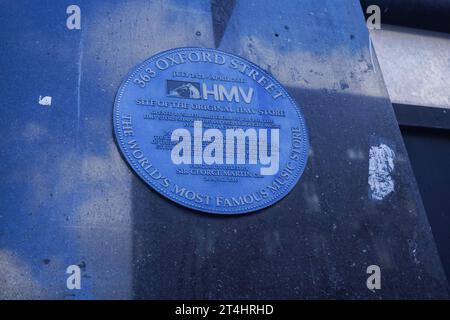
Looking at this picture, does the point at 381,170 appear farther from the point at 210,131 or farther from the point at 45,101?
the point at 45,101

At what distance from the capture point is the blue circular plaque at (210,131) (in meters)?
3.51

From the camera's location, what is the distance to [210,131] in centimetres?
369

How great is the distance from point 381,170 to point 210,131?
121cm

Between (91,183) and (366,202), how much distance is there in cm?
176

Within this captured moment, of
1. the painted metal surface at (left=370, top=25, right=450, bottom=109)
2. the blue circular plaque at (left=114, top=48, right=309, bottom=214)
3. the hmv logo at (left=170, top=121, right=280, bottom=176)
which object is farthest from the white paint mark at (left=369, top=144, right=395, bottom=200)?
the painted metal surface at (left=370, top=25, right=450, bottom=109)

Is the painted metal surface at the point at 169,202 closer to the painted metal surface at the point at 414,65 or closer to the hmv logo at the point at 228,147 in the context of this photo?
the hmv logo at the point at 228,147

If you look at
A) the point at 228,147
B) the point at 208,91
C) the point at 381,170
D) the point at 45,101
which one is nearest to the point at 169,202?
the point at 228,147

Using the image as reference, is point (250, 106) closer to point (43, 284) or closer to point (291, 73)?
point (291, 73)

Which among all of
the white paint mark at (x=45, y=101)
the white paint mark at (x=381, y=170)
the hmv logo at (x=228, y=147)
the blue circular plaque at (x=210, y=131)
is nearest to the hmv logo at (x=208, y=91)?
the blue circular plaque at (x=210, y=131)

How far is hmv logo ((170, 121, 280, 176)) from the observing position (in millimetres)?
3596

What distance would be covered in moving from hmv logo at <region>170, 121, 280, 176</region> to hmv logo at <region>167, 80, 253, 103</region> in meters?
0.22

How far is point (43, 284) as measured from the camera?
302 centimetres

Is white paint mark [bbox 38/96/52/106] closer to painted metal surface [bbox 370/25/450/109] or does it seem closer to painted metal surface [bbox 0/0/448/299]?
painted metal surface [bbox 0/0/448/299]

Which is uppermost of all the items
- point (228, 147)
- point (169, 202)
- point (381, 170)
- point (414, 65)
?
point (414, 65)
